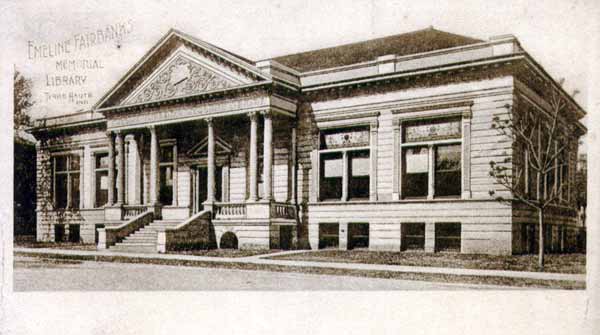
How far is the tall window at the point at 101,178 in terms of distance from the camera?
24.2 m

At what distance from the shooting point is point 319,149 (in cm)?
1997

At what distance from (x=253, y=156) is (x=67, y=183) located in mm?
9730

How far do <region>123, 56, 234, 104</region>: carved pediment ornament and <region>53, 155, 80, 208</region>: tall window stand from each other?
5.86m

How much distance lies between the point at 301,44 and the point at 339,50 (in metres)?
8.45

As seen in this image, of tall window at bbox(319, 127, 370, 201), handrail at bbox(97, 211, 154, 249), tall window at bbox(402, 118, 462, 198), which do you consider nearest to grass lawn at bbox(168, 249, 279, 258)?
handrail at bbox(97, 211, 154, 249)

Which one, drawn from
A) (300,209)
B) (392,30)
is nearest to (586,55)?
(392,30)

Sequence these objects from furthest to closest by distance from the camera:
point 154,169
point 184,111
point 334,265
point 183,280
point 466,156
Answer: point 154,169
point 184,111
point 466,156
point 334,265
point 183,280

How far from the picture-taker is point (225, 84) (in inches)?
773

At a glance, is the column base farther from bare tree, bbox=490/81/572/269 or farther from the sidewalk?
bare tree, bbox=490/81/572/269

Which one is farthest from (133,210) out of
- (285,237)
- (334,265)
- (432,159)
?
(432,159)

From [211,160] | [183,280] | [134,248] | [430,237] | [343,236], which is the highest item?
[211,160]

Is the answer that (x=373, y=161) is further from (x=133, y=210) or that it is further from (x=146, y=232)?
(x=133, y=210)

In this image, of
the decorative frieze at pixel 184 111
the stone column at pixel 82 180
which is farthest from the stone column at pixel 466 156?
the stone column at pixel 82 180

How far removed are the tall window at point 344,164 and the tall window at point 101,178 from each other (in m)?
9.81
